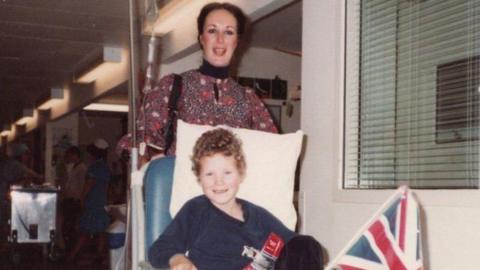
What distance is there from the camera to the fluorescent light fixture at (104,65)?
7084mm

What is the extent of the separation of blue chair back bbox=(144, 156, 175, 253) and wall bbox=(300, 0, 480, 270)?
981mm

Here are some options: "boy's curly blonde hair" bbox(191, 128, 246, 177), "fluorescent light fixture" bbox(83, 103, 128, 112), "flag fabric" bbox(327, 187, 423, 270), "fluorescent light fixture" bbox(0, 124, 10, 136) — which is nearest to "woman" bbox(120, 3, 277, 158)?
"boy's curly blonde hair" bbox(191, 128, 246, 177)

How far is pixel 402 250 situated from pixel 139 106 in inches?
46.3

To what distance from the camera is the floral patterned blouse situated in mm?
2281

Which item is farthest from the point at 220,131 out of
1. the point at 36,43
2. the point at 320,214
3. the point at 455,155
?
the point at 36,43

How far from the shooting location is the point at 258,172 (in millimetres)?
1973

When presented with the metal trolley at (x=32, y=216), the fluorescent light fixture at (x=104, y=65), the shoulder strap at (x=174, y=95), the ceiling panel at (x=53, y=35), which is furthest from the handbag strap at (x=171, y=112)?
the fluorescent light fixture at (x=104, y=65)

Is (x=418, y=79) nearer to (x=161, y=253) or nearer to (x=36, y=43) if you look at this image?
(x=161, y=253)

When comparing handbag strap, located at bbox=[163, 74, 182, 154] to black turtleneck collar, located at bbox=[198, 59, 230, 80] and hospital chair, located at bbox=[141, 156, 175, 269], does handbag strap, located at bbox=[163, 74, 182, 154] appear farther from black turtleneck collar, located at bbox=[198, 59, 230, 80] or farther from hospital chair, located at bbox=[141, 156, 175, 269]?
hospital chair, located at bbox=[141, 156, 175, 269]

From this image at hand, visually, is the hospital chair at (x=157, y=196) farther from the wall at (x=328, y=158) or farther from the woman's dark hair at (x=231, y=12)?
the wall at (x=328, y=158)

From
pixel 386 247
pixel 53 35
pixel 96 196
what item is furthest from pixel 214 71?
pixel 53 35

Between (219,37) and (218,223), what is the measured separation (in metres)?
0.80

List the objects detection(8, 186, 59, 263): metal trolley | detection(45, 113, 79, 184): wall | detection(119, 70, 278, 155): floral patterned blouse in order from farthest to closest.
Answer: detection(45, 113, 79, 184): wall
detection(8, 186, 59, 263): metal trolley
detection(119, 70, 278, 155): floral patterned blouse

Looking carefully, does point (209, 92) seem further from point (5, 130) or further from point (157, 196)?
point (5, 130)
